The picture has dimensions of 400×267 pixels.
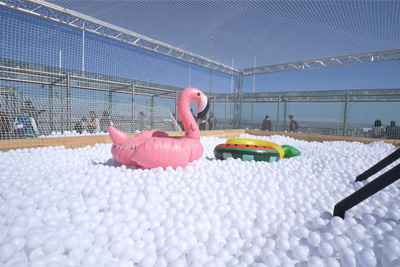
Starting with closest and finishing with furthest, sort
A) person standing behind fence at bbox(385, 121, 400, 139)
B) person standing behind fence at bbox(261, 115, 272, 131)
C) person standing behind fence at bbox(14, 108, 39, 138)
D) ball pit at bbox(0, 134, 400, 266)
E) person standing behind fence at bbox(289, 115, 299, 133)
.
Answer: ball pit at bbox(0, 134, 400, 266)
person standing behind fence at bbox(14, 108, 39, 138)
person standing behind fence at bbox(385, 121, 400, 139)
person standing behind fence at bbox(289, 115, 299, 133)
person standing behind fence at bbox(261, 115, 272, 131)

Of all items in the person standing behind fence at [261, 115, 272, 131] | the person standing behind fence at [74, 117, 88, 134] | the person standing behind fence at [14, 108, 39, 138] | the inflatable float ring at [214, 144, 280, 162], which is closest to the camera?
the inflatable float ring at [214, 144, 280, 162]

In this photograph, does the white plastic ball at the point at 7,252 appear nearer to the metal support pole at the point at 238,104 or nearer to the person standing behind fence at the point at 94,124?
the person standing behind fence at the point at 94,124

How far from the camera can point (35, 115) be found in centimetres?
282

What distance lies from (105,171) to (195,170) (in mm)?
708

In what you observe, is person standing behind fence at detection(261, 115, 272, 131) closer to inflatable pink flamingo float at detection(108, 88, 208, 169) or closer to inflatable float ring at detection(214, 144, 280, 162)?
inflatable float ring at detection(214, 144, 280, 162)

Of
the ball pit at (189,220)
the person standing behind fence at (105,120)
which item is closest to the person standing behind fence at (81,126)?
the person standing behind fence at (105,120)

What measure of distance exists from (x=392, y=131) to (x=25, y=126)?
6476 mm

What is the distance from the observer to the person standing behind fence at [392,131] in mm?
4133

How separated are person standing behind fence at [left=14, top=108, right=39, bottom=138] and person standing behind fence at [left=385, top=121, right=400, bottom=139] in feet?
21.0

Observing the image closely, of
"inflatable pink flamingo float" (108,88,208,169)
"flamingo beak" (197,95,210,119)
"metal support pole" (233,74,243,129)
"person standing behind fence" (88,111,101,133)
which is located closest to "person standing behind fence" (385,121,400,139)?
"metal support pole" (233,74,243,129)

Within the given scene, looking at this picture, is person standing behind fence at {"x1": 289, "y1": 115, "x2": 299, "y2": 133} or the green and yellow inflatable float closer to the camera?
the green and yellow inflatable float

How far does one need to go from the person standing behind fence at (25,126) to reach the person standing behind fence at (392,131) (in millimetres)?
6393

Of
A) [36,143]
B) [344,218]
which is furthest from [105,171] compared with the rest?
[344,218]

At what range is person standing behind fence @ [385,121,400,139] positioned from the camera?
4133mm
